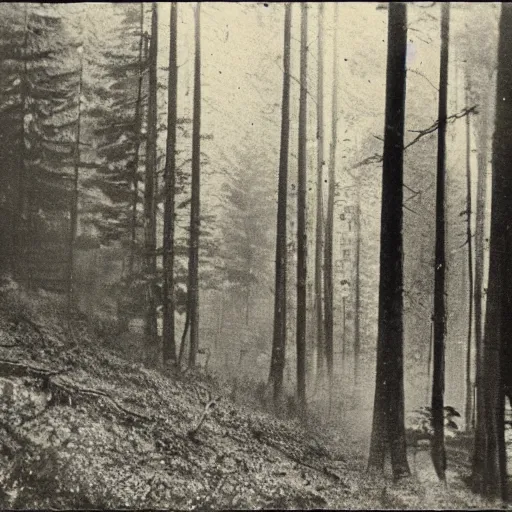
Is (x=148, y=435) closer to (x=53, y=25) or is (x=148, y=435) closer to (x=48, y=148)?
(x=48, y=148)

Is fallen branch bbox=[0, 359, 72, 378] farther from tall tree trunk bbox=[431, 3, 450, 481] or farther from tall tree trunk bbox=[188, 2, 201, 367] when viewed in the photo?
tall tree trunk bbox=[431, 3, 450, 481]

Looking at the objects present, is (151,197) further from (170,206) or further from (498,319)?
(498,319)

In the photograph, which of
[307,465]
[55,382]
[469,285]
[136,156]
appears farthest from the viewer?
[136,156]

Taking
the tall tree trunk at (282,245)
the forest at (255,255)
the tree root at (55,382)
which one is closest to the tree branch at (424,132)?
the forest at (255,255)

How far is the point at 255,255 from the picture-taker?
393cm

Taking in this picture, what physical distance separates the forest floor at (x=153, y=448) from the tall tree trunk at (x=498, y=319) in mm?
163

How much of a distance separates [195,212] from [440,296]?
2.02m

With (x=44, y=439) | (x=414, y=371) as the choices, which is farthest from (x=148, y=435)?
(x=414, y=371)

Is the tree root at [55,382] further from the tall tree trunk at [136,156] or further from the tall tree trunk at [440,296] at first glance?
the tall tree trunk at [440,296]

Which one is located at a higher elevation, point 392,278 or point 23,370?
point 392,278

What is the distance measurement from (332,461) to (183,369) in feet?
4.46

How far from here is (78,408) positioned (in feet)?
13.1

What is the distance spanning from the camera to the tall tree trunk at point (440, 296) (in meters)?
3.64

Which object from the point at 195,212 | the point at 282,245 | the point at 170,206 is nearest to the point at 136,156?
the point at 170,206
